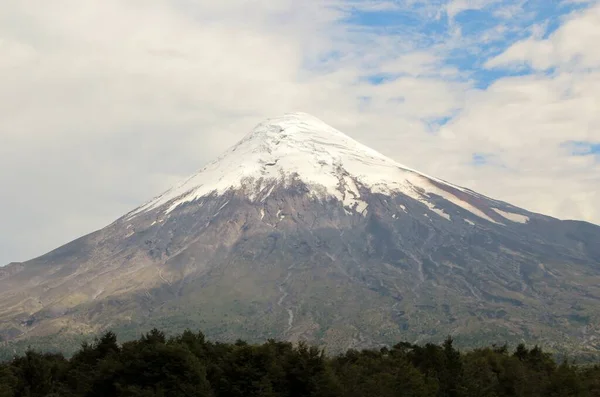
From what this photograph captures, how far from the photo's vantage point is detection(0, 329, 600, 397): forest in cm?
6012

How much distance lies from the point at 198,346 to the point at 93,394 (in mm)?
18831

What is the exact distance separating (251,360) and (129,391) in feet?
35.3

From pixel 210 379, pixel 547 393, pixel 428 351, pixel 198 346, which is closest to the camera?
pixel 210 379

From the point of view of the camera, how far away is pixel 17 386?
2618 inches

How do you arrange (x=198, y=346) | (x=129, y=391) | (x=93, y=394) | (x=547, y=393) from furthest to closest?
(x=198, y=346)
(x=547, y=393)
(x=93, y=394)
(x=129, y=391)

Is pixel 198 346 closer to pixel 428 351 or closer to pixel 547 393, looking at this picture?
pixel 428 351

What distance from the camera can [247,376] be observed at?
6303 centimetres

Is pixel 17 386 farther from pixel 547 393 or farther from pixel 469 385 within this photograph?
pixel 547 393

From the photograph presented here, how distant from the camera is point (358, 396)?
6275 centimetres

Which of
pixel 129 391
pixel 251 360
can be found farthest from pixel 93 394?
pixel 251 360

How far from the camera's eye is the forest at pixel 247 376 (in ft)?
197

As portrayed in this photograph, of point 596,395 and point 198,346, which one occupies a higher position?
point 198,346

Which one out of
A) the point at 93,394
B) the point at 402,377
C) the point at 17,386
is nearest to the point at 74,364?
the point at 17,386

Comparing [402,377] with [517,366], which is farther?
[517,366]
